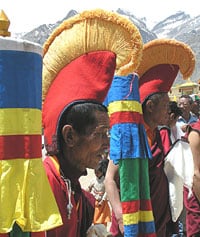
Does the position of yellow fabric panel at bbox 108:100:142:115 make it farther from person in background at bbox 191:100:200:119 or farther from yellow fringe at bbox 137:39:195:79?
person in background at bbox 191:100:200:119

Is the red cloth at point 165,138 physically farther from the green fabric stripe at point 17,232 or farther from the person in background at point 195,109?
the person in background at point 195,109

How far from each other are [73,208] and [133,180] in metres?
1.26

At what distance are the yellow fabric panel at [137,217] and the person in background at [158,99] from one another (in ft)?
0.70

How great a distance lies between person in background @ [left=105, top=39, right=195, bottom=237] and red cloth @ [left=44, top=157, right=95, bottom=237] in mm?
1251

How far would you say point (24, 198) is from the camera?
4.53 ft

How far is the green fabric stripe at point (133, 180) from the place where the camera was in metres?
3.03

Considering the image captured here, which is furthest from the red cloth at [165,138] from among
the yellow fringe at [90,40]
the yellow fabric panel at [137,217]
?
the yellow fringe at [90,40]

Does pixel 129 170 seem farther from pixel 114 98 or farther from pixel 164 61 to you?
pixel 164 61

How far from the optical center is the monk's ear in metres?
1.89

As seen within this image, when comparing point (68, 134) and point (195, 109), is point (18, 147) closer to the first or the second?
point (68, 134)

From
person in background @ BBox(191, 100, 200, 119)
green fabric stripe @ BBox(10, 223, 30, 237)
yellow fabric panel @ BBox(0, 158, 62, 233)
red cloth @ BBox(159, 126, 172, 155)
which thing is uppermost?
yellow fabric panel @ BBox(0, 158, 62, 233)

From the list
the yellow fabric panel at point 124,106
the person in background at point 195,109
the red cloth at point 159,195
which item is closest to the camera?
the yellow fabric panel at point 124,106

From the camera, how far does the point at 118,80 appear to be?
3090mm

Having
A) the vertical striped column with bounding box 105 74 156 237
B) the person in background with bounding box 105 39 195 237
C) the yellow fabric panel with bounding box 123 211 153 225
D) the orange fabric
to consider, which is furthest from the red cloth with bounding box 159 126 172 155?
the orange fabric
